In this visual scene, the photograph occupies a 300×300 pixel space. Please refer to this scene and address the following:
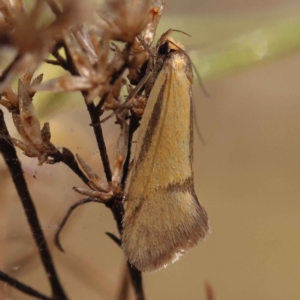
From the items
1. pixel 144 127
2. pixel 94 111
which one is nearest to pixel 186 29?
pixel 144 127

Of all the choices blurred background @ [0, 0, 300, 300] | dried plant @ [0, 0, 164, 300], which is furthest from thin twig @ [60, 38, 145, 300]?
blurred background @ [0, 0, 300, 300]

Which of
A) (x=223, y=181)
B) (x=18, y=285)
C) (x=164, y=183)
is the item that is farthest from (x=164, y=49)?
(x=223, y=181)

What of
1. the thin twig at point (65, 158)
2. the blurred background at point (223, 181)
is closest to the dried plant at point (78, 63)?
the thin twig at point (65, 158)

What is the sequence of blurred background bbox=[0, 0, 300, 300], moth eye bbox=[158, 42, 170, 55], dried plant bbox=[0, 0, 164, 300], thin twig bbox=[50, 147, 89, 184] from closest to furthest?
dried plant bbox=[0, 0, 164, 300]
thin twig bbox=[50, 147, 89, 184]
moth eye bbox=[158, 42, 170, 55]
blurred background bbox=[0, 0, 300, 300]

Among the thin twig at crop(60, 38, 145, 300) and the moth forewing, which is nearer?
the thin twig at crop(60, 38, 145, 300)

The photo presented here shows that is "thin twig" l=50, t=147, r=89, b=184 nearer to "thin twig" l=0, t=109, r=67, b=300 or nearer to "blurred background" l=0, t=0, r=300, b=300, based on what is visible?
"thin twig" l=0, t=109, r=67, b=300

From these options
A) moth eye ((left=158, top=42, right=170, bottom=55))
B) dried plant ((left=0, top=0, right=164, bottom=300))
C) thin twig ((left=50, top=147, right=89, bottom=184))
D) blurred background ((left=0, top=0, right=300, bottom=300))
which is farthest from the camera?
blurred background ((left=0, top=0, right=300, bottom=300))

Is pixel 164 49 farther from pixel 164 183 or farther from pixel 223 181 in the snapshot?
pixel 223 181
